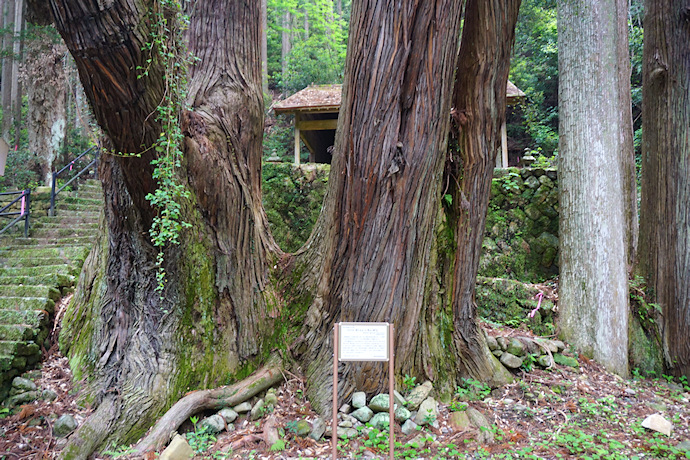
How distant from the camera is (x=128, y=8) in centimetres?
227

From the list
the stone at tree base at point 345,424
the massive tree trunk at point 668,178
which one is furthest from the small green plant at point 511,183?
the stone at tree base at point 345,424

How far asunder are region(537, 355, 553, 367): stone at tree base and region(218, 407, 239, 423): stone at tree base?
9.94 feet

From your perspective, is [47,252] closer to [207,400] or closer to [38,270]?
[38,270]

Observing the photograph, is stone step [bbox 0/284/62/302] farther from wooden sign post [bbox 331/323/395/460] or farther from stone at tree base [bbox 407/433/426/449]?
stone at tree base [bbox 407/433/426/449]

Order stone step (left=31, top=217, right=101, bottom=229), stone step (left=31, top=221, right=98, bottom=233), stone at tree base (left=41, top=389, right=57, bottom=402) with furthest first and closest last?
1. stone step (left=31, top=217, right=101, bottom=229)
2. stone step (left=31, top=221, right=98, bottom=233)
3. stone at tree base (left=41, top=389, right=57, bottom=402)

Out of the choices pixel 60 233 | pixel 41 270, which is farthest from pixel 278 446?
pixel 60 233

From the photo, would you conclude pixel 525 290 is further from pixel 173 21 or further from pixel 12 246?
pixel 12 246

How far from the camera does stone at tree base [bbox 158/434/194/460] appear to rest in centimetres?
276

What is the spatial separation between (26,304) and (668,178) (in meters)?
7.67

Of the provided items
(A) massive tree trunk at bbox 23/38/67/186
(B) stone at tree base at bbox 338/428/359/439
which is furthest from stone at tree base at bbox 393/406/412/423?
(A) massive tree trunk at bbox 23/38/67/186

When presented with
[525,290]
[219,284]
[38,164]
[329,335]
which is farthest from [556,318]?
[38,164]

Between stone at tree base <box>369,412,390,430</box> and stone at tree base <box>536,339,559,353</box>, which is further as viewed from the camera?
stone at tree base <box>536,339,559,353</box>

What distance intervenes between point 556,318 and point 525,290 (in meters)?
0.69

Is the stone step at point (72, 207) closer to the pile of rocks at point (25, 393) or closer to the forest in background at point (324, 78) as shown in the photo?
the forest in background at point (324, 78)
